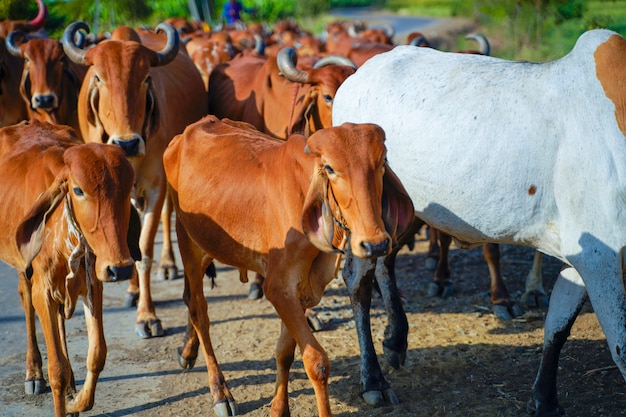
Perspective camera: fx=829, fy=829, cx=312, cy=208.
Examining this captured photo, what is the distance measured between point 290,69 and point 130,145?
5.32 feet

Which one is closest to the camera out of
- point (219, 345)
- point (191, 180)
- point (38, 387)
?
point (191, 180)

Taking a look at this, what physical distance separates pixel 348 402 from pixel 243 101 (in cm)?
406

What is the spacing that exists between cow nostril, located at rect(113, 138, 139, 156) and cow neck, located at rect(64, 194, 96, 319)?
1.68m

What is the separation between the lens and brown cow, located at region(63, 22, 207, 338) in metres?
6.60

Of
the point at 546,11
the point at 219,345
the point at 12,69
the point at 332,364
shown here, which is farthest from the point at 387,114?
the point at 546,11

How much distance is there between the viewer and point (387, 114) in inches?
221

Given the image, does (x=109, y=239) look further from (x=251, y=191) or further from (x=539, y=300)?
(x=539, y=300)

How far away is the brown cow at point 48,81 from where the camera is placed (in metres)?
7.93

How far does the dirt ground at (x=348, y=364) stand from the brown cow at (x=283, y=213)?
403 millimetres

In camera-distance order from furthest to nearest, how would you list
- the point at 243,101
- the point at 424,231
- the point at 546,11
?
the point at 546,11, the point at 424,231, the point at 243,101

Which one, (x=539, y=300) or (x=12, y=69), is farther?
(x=12, y=69)

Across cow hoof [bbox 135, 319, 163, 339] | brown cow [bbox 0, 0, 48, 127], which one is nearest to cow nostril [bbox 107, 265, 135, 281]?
cow hoof [bbox 135, 319, 163, 339]

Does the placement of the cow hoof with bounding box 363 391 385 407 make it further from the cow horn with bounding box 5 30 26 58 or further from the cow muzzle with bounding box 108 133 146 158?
the cow horn with bounding box 5 30 26 58

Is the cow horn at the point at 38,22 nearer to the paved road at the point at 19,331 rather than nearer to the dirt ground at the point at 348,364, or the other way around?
the paved road at the point at 19,331
